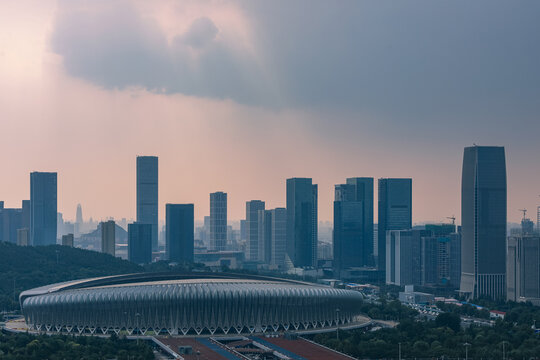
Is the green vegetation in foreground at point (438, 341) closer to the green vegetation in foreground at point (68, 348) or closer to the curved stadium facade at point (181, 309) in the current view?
the curved stadium facade at point (181, 309)

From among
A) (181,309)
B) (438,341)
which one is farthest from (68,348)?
(438,341)

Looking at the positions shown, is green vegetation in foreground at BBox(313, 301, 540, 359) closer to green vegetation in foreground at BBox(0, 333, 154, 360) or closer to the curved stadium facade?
the curved stadium facade

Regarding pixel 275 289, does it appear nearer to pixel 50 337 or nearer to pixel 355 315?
pixel 355 315

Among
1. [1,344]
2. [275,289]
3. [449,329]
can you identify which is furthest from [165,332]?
[449,329]

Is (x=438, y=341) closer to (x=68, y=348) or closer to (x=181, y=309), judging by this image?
(x=181, y=309)

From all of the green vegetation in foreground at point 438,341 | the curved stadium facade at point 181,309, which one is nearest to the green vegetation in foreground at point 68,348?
the curved stadium facade at point 181,309
